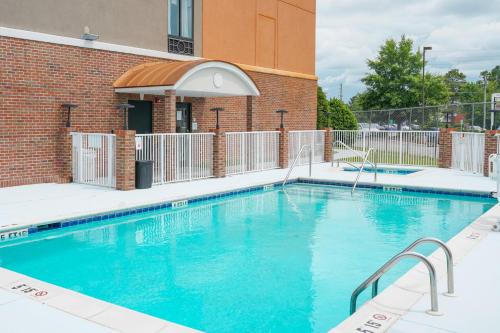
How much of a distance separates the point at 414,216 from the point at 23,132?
30.4ft

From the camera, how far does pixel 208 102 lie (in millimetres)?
18234

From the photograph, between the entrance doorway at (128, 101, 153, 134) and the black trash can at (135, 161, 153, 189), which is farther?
the entrance doorway at (128, 101, 153, 134)

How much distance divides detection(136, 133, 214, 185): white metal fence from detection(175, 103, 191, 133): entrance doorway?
7.80 ft

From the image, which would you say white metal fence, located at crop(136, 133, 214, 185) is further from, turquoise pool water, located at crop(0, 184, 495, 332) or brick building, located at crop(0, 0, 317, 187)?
turquoise pool water, located at crop(0, 184, 495, 332)

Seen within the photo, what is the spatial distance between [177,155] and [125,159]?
1.91 m

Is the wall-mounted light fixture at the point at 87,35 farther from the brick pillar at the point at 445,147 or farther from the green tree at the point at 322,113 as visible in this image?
the green tree at the point at 322,113

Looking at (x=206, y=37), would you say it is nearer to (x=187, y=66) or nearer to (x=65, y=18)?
(x=187, y=66)

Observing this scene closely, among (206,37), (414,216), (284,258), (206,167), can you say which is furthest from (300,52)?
(284,258)

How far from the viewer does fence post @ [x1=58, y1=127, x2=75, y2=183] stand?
43.7 ft

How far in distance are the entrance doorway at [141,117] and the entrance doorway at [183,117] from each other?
4.33 ft

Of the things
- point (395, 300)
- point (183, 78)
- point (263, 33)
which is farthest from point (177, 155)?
point (395, 300)

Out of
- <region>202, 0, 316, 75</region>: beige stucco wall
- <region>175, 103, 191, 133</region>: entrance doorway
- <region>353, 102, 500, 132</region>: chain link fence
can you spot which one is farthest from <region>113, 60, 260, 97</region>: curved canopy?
<region>353, 102, 500, 132</region>: chain link fence

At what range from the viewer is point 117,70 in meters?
14.8

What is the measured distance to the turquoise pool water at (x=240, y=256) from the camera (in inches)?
221
